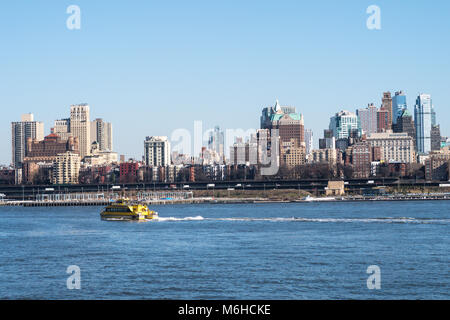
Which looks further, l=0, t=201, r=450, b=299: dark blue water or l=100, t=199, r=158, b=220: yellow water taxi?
l=100, t=199, r=158, b=220: yellow water taxi

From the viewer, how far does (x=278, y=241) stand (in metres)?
41.8

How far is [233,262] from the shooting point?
31.2 m

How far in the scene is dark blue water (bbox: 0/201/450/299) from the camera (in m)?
23.4

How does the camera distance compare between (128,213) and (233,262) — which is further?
(128,213)

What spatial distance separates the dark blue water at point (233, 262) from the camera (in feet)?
76.6

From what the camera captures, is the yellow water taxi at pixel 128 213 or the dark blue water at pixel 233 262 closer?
the dark blue water at pixel 233 262

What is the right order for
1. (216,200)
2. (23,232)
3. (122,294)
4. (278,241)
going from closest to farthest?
(122,294) < (278,241) < (23,232) < (216,200)
